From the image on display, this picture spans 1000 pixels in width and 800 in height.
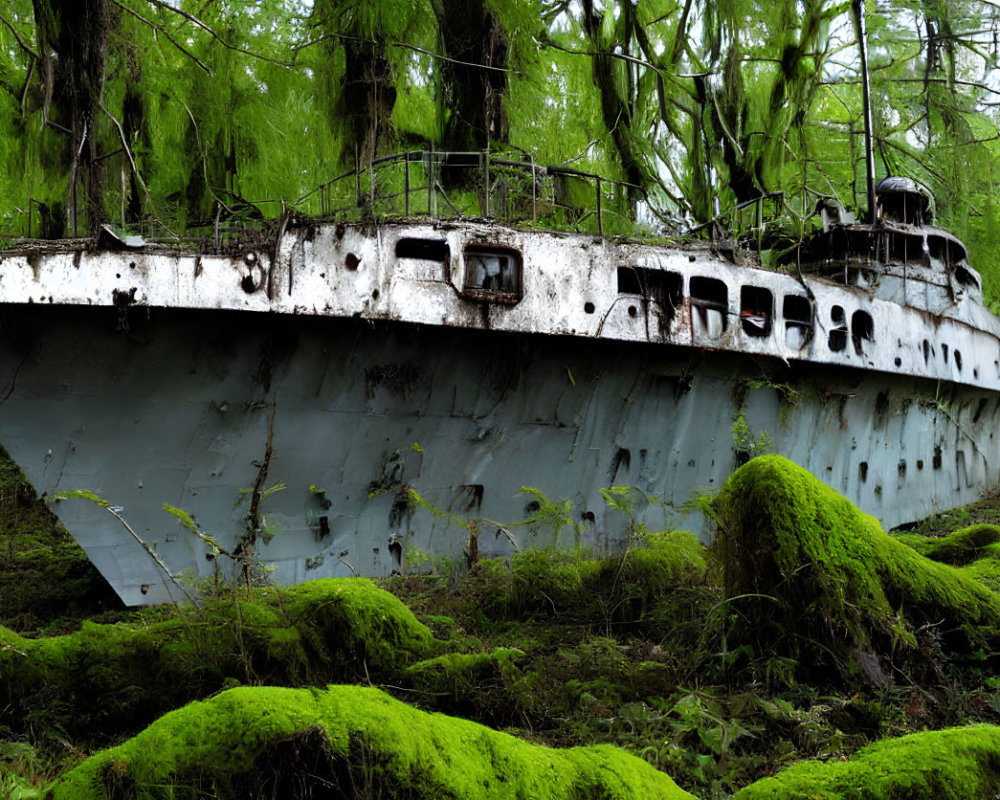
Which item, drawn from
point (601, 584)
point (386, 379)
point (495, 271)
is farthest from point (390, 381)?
point (601, 584)

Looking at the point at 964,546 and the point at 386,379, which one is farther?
the point at 386,379

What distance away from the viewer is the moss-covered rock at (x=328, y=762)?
9.45 ft

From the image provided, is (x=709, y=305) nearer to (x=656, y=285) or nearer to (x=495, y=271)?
(x=656, y=285)

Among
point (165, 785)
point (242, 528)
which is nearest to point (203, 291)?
point (242, 528)

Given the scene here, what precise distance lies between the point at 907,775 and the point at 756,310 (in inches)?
292

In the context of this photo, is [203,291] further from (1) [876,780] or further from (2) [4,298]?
(1) [876,780]

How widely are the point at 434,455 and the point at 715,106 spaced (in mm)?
8563

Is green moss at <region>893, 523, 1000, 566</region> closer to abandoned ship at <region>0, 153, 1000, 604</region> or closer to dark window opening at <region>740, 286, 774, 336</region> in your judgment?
abandoned ship at <region>0, 153, 1000, 604</region>

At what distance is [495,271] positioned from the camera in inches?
326

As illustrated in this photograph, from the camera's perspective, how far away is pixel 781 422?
10422mm

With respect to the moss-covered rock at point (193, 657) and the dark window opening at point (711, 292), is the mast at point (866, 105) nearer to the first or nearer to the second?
the dark window opening at point (711, 292)

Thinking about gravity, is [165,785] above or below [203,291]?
below

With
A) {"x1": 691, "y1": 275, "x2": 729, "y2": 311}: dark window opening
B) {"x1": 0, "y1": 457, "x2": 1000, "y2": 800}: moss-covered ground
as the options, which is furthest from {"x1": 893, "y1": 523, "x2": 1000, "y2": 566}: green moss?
{"x1": 691, "y1": 275, "x2": 729, "y2": 311}: dark window opening

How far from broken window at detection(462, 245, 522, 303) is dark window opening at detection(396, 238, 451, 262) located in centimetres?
23
